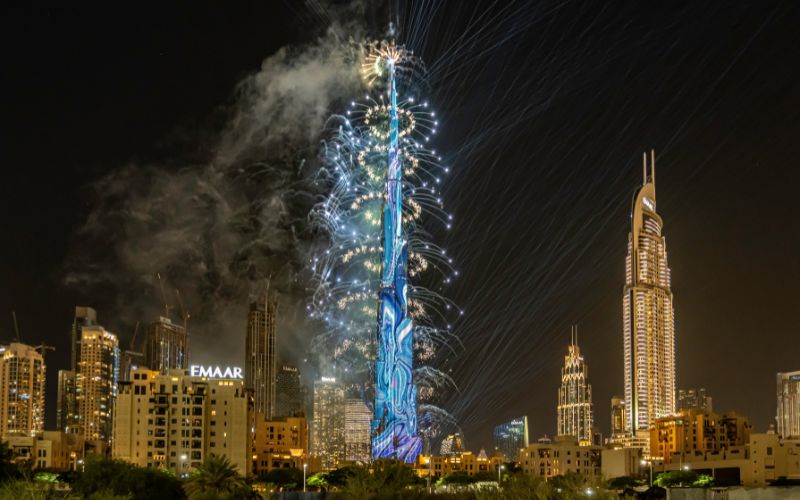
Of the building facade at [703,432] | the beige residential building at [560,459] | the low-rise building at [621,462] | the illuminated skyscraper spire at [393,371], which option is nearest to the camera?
the illuminated skyscraper spire at [393,371]

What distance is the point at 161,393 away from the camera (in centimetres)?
12888

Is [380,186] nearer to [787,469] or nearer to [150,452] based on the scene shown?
[150,452]

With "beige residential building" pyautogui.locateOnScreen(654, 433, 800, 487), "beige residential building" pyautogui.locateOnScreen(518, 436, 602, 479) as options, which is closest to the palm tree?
"beige residential building" pyautogui.locateOnScreen(654, 433, 800, 487)

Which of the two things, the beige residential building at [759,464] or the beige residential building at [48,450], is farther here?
the beige residential building at [48,450]

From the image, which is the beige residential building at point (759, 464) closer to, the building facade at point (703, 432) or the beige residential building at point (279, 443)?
the building facade at point (703, 432)

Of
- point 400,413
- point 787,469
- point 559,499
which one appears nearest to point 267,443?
point 400,413

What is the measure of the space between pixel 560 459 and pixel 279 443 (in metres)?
44.8

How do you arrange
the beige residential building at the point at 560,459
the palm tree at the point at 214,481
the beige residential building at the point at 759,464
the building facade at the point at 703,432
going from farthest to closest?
the building facade at the point at 703,432
the beige residential building at the point at 560,459
the beige residential building at the point at 759,464
the palm tree at the point at 214,481

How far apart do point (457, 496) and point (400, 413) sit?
41.0 m

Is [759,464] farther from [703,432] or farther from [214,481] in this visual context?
[214,481]

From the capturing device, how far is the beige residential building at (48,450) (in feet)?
458

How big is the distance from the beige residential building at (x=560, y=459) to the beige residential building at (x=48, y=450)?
63.0m

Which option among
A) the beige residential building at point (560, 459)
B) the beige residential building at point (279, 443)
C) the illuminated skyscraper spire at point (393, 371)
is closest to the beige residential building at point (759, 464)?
the beige residential building at point (560, 459)

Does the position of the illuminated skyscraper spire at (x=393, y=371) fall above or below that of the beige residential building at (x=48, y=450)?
above
